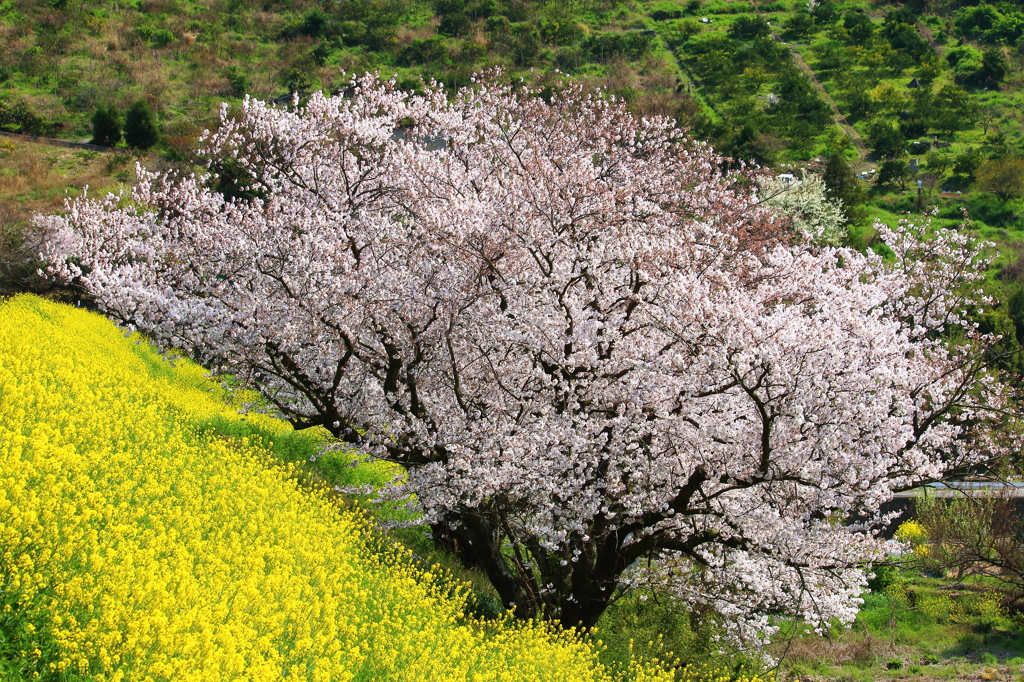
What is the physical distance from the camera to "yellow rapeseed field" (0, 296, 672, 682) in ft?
20.0

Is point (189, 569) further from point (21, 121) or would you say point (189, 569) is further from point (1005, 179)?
point (1005, 179)

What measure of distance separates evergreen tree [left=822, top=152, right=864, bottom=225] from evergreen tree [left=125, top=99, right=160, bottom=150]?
42.6 metres

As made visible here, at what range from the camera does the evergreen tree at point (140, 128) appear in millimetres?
54750

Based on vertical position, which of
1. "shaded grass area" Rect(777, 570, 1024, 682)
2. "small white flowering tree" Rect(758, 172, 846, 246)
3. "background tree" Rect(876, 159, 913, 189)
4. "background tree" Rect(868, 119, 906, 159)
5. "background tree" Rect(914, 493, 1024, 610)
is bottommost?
"shaded grass area" Rect(777, 570, 1024, 682)

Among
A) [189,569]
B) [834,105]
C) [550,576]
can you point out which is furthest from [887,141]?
[189,569]

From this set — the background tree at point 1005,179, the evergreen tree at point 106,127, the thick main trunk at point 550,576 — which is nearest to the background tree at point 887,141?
the background tree at point 1005,179

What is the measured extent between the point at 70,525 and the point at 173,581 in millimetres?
934

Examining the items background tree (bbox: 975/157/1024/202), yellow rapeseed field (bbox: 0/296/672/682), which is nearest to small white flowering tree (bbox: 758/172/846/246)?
background tree (bbox: 975/157/1024/202)

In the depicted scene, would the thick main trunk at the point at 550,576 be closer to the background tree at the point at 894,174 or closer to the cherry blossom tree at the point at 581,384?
the cherry blossom tree at the point at 581,384

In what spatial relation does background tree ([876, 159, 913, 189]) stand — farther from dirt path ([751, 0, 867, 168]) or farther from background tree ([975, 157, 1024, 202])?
background tree ([975, 157, 1024, 202])

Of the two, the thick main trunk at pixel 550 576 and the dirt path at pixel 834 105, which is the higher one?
the dirt path at pixel 834 105

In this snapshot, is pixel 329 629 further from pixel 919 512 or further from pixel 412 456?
pixel 919 512

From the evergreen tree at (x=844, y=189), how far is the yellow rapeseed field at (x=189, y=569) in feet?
132

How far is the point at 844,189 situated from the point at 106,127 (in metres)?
47.5
